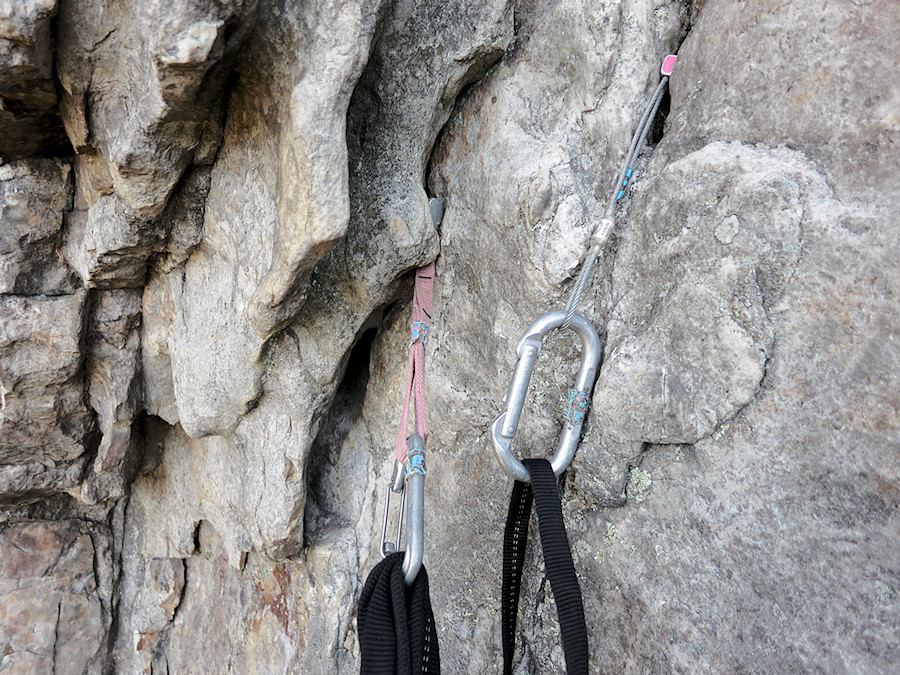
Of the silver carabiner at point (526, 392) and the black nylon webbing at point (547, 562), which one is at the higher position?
the silver carabiner at point (526, 392)

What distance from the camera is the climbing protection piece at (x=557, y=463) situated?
1238 mm

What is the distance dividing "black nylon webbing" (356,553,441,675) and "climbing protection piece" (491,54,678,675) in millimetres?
249

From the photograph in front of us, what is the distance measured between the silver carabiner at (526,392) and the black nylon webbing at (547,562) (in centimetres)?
5

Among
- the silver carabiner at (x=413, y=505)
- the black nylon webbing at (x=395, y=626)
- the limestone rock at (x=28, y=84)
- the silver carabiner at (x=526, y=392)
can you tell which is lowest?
the black nylon webbing at (x=395, y=626)

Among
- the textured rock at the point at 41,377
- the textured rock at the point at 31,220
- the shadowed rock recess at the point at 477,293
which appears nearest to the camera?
the shadowed rock recess at the point at 477,293

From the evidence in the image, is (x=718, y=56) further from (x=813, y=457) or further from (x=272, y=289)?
(x=272, y=289)

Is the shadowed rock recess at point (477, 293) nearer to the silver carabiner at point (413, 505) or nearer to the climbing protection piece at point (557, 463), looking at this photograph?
the climbing protection piece at point (557, 463)

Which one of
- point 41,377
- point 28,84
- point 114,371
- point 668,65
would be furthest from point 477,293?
point 41,377

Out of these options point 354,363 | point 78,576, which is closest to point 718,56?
point 354,363

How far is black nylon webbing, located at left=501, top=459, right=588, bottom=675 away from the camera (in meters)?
1.22

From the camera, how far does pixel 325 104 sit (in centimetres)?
138

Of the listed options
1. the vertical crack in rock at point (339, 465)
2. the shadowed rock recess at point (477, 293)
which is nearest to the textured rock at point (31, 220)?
the shadowed rock recess at point (477, 293)

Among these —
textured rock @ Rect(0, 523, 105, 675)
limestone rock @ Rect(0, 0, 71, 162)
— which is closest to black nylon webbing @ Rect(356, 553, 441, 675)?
limestone rock @ Rect(0, 0, 71, 162)

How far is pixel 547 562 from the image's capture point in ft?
4.16
